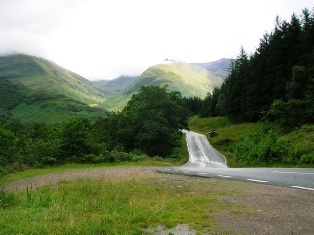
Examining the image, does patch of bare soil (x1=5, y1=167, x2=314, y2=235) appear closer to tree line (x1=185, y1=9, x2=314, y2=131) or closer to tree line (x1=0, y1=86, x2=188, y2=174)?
Answer: tree line (x1=0, y1=86, x2=188, y2=174)

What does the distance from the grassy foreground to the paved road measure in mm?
2944

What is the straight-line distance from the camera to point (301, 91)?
53.2 meters

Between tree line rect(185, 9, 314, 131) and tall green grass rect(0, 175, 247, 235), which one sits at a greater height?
tree line rect(185, 9, 314, 131)

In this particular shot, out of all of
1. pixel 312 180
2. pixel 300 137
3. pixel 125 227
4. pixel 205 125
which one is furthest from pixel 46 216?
pixel 205 125

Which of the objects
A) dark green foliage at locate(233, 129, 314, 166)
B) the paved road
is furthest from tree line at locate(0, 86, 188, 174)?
dark green foliage at locate(233, 129, 314, 166)

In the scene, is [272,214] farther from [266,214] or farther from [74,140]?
[74,140]

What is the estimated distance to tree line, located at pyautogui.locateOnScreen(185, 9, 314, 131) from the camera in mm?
44312

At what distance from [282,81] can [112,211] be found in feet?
199

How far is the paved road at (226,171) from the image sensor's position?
12825 mm

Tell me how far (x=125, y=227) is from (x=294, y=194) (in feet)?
20.0

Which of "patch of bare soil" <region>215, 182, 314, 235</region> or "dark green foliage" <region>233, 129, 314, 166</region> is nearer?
"patch of bare soil" <region>215, 182, 314, 235</region>

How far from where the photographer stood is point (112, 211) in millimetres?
8422

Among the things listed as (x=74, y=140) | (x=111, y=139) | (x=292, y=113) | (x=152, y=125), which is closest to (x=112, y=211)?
(x=74, y=140)

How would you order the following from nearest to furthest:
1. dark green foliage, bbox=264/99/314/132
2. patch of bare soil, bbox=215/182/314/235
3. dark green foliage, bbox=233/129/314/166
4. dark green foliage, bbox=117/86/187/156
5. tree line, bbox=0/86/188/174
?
patch of bare soil, bbox=215/182/314/235, dark green foliage, bbox=233/129/314/166, tree line, bbox=0/86/188/174, dark green foliage, bbox=264/99/314/132, dark green foliage, bbox=117/86/187/156
